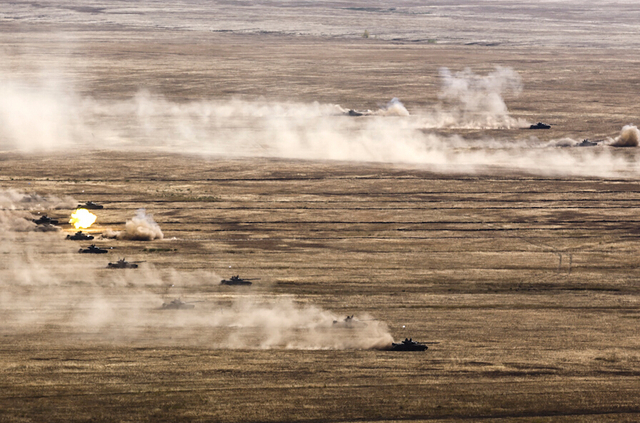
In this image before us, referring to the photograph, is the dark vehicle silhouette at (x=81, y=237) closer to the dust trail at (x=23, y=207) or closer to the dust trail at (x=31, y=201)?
the dust trail at (x=23, y=207)

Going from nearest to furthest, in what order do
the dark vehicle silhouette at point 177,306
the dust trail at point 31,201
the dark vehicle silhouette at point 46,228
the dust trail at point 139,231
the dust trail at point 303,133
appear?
the dark vehicle silhouette at point 177,306, the dust trail at point 139,231, the dark vehicle silhouette at point 46,228, the dust trail at point 31,201, the dust trail at point 303,133

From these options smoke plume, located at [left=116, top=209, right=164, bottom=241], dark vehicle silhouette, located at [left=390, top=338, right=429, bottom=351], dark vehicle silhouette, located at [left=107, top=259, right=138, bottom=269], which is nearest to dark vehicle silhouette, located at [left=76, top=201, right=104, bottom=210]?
smoke plume, located at [left=116, top=209, right=164, bottom=241]

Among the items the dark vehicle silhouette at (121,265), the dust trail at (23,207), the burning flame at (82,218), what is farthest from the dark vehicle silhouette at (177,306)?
the dust trail at (23,207)

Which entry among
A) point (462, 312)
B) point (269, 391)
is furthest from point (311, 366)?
point (462, 312)

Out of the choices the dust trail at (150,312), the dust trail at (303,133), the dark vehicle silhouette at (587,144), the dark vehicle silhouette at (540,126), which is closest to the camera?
the dust trail at (150,312)

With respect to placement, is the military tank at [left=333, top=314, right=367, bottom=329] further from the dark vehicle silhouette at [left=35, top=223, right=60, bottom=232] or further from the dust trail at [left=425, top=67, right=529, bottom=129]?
the dust trail at [left=425, top=67, right=529, bottom=129]

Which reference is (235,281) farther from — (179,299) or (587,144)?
(587,144)

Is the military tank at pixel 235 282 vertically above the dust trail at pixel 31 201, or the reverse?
the dust trail at pixel 31 201

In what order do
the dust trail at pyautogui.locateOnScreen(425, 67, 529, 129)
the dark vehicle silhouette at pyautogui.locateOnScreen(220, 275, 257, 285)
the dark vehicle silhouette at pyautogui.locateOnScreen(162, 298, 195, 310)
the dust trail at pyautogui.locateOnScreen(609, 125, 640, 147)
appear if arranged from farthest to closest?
the dust trail at pyautogui.locateOnScreen(425, 67, 529, 129), the dust trail at pyautogui.locateOnScreen(609, 125, 640, 147), the dark vehicle silhouette at pyautogui.locateOnScreen(220, 275, 257, 285), the dark vehicle silhouette at pyautogui.locateOnScreen(162, 298, 195, 310)
